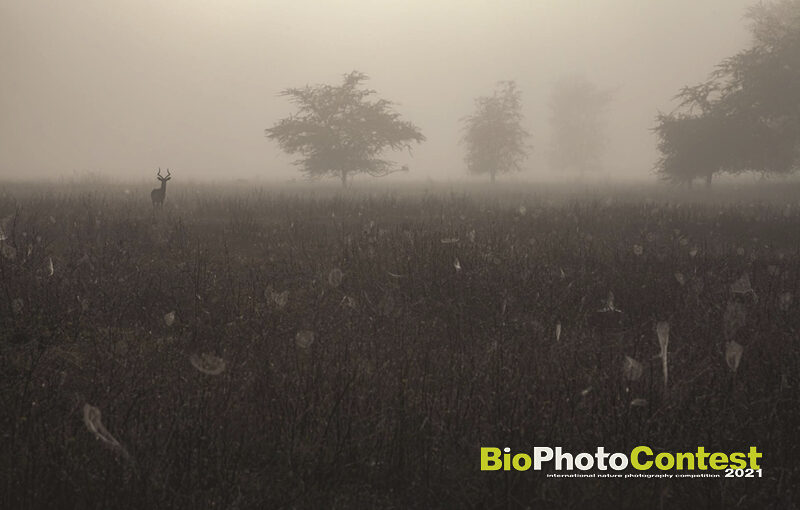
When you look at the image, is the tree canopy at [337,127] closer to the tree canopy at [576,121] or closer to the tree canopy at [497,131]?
the tree canopy at [497,131]

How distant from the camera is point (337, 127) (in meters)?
23.7

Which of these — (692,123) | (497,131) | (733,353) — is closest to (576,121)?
(497,131)

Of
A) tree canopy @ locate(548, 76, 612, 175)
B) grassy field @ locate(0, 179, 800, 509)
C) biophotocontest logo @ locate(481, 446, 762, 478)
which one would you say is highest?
tree canopy @ locate(548, 76, 612, 175)

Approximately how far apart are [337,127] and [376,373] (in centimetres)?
2194

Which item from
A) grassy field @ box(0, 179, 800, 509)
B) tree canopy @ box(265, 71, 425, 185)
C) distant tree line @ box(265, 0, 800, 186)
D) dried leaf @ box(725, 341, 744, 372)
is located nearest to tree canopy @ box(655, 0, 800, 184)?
distant tree line @ box(265, 0, 800, 186)

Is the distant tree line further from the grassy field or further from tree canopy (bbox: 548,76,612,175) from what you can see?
tree canopy (bbox: 548,76,612,175)

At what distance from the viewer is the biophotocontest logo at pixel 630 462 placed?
7.11 feet

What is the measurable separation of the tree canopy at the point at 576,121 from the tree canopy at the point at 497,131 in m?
15.9

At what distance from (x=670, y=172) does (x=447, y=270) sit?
19042 millimetres

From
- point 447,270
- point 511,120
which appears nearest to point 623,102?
point 511,120

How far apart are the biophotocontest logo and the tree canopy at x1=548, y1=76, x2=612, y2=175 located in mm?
49994

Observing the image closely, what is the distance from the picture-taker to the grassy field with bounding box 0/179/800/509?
6.70ft

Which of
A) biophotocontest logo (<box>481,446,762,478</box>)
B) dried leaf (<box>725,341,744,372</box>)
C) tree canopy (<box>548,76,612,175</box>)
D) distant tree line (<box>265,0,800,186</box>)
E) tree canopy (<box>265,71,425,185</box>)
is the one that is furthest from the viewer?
tree canopy (<box>548,76,612,175</box>)

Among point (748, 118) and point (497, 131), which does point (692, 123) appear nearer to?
point (748, 118)
